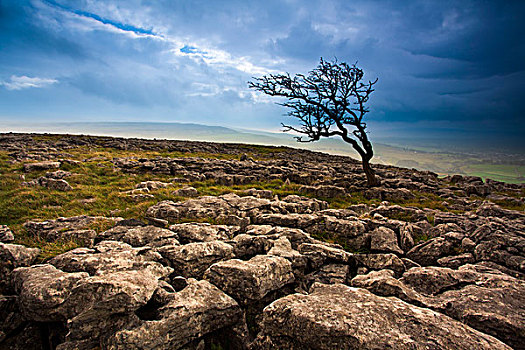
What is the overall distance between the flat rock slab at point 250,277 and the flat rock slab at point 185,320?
0.34 m

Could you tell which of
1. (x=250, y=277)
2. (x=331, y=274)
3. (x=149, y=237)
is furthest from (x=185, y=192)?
(x=331, y=274)

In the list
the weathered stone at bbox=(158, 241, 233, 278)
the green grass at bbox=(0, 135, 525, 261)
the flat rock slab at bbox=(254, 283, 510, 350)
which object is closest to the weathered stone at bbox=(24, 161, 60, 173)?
the green grass at bbox=(0, 135, 525, 261)

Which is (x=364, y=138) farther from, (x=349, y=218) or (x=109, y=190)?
(x=109, y=190)

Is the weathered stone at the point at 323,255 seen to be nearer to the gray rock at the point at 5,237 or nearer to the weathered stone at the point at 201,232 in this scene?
the weathered stone at the point at 201,232

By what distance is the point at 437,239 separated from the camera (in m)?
9.85

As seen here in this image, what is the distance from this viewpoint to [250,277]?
A: 23.3 feet

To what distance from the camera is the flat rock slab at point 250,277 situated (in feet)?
23.2

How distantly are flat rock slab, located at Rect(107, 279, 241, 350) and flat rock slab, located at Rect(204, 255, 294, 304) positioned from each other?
0.34 meters

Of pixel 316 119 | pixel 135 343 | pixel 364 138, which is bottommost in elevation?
pixel 135 343

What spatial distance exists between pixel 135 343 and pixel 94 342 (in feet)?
4.73

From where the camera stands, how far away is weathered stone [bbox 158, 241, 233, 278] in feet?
27.6

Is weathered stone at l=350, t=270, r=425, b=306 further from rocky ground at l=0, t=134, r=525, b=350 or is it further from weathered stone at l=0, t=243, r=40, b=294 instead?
weathered stone at l=0, t=243, r=40, b=294

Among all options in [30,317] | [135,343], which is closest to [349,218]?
[135,343]

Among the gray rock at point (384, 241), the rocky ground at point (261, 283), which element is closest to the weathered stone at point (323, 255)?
the rocky ground at point (261, 283)
